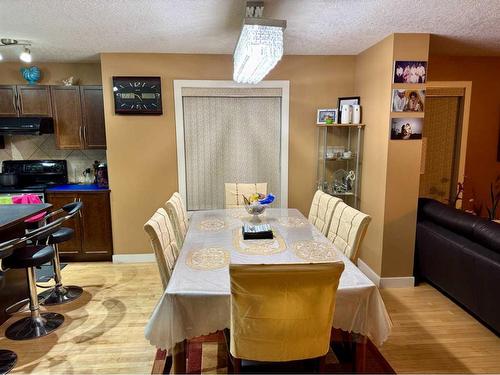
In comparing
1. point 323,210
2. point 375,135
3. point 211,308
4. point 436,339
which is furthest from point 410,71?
point 211,308

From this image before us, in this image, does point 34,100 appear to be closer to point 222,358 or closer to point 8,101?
point 8,101

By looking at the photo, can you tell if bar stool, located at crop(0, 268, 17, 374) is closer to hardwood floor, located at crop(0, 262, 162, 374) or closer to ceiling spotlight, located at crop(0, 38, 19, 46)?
hardwood floor, located at crop(0, 262, 162, 374)

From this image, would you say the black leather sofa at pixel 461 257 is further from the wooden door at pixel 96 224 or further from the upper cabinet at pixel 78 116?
the upper cabinet at pixel 78 116

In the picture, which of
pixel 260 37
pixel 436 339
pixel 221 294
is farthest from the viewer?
pixel 436 339

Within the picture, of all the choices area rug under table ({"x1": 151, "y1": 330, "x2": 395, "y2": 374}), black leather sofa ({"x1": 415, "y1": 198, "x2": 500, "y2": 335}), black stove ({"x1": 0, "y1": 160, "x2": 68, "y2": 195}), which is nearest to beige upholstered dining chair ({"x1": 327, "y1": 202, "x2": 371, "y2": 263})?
area rug under table ({"x1": 151, "y1": 330, "x2": 395, "y2": 374})

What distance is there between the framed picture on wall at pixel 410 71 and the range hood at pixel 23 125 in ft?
13.3

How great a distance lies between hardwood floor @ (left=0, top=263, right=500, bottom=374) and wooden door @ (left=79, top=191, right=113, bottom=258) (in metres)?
0.68

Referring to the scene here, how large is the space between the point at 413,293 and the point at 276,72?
2943 mm

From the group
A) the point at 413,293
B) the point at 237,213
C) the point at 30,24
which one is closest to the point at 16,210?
the point at 30,24

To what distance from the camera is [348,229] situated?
2.34 meters

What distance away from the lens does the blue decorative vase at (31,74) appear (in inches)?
159

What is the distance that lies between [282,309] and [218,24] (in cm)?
249

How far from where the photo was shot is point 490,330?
2.59m

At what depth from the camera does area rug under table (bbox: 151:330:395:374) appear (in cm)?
216
